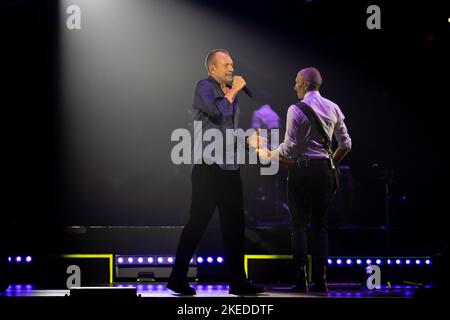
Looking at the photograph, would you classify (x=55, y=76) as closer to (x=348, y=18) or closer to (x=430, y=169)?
(x=348, y=18)

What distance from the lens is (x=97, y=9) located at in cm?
1143

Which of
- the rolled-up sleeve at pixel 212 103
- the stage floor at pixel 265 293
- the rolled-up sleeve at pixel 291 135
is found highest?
the rolled-up sleeve at pixel 212 103

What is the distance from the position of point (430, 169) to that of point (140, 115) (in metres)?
4.93

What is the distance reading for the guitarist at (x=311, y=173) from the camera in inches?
264

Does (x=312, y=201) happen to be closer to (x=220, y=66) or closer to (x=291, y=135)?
(x=291, y=135)

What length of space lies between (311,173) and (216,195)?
86 cm

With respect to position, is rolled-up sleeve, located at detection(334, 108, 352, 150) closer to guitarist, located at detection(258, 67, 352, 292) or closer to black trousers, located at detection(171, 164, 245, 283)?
guitarist, located at detection(258, 67, 352, 292)

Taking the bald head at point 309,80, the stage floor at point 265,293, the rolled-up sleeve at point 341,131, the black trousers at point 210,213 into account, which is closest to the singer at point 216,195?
the black trousers at point 210,213

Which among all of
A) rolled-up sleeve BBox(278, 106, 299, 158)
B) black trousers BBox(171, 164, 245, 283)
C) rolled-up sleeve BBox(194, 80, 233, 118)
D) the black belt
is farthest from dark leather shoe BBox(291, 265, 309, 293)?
rolled-up sleeve BBox(194, 80, 233, 118)

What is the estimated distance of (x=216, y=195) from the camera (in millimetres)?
6520

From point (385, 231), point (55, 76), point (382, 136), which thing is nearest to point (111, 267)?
point (385, 231)

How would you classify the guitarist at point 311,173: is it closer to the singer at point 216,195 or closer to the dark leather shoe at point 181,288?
the singer at point 216,195

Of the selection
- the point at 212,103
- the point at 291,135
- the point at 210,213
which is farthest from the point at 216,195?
the point at 291,135

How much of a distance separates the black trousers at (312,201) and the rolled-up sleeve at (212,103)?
33.9 inches
